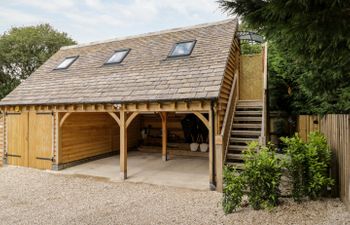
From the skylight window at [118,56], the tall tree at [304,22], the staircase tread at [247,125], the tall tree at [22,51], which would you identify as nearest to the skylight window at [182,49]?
the skylight window at [118,56]

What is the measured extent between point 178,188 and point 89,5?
13.9 metres

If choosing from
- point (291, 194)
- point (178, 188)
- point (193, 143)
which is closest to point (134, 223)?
point (178, 188)

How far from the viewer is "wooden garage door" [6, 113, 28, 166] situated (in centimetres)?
1016

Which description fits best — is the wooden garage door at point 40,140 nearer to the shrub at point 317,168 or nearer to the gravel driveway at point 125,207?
the gravel driveway at point 125,207

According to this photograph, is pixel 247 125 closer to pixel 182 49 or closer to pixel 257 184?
pixel 182 49

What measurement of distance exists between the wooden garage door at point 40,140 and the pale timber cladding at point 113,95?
0.11ft

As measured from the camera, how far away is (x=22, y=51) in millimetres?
24156

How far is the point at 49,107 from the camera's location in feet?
31.1

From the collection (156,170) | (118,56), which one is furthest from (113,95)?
(118,56)

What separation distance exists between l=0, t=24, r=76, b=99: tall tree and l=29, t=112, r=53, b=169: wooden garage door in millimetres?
16194

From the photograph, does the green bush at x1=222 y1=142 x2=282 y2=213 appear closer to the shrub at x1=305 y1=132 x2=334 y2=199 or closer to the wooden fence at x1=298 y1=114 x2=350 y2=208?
the shrub at x1=305 y1=132 x2=334 y2=199

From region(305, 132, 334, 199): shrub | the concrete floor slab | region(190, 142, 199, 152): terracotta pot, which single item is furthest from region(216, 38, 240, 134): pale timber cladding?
region(190, 142, 199, 152): terracotta pot

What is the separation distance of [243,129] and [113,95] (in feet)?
13.9

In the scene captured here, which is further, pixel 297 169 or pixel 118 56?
pixel 118 56
